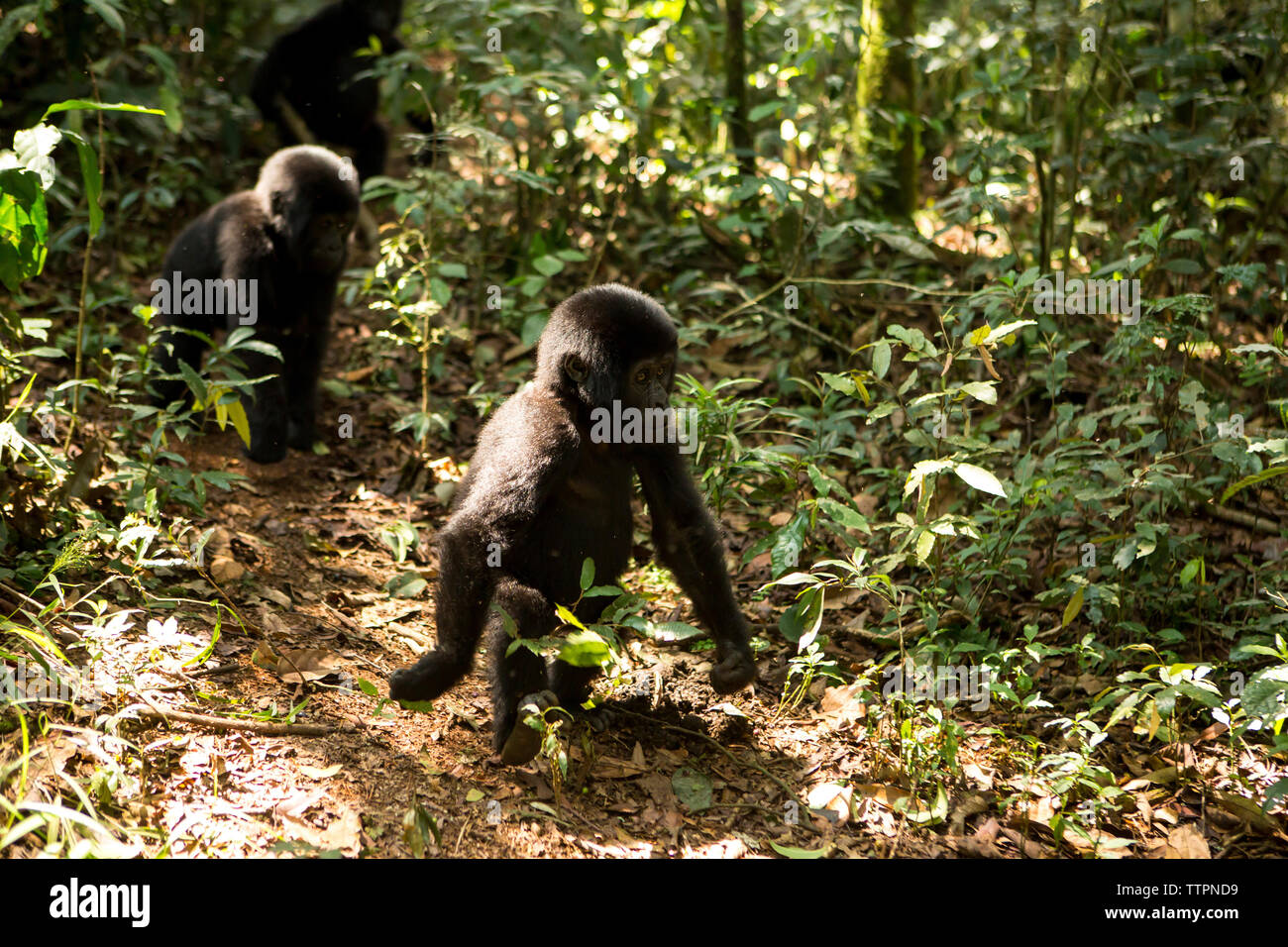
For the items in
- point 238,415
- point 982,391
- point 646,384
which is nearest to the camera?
point 982,391

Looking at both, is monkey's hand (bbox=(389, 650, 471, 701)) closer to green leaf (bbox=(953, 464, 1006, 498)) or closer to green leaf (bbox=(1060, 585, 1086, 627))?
green leaf (bbox=(953, 464, 1006, 498))

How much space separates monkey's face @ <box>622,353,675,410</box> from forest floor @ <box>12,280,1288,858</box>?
1.29m

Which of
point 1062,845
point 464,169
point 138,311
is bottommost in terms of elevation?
point 1062,845

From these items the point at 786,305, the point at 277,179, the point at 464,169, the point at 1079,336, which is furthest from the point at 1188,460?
the point at 464,169

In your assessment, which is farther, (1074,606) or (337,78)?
(337,78)

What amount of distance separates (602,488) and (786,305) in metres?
3.02

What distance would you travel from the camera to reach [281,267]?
25.8ft

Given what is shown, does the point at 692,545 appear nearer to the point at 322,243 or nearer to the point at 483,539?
the point at 483,539

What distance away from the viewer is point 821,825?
450 centimetres

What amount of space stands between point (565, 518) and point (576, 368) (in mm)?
721

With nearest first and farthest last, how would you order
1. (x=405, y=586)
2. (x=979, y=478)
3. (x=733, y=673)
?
(x=979, y=478)
(x=733, y=673)
(x=405, y=586)

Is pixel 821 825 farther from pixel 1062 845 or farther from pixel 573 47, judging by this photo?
pixel 573 47

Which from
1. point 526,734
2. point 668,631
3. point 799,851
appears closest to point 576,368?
point 668,631

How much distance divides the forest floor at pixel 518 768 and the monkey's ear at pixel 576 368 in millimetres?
1457
